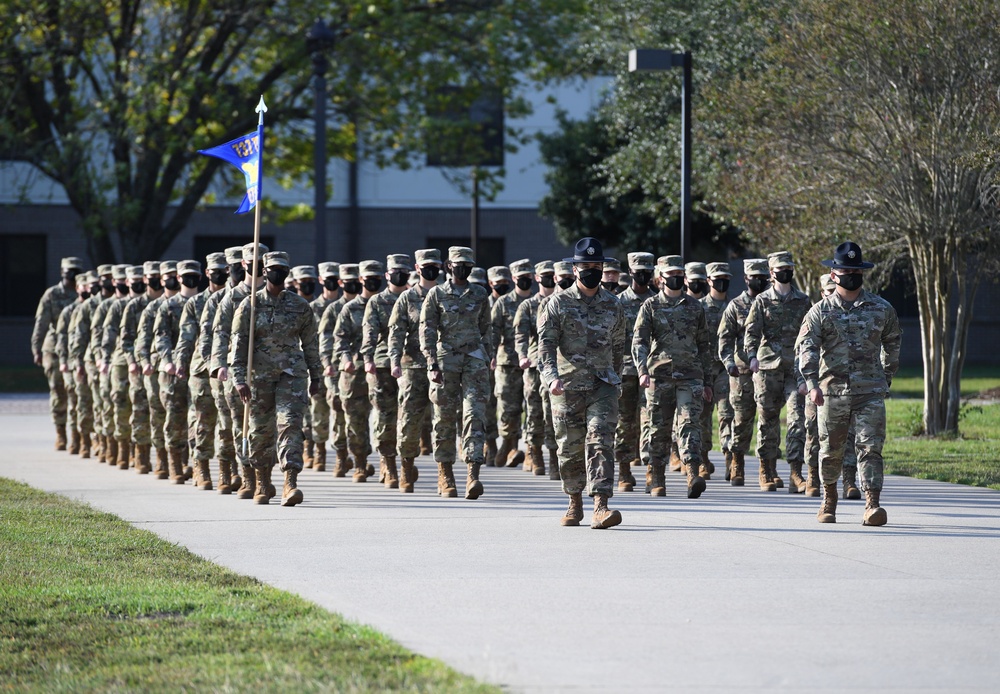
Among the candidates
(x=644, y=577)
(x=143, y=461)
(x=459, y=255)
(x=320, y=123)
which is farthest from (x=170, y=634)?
(x=320, y=123)

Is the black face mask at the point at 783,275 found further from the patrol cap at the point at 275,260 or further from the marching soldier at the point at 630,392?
the patrol cap at the point at 275,260

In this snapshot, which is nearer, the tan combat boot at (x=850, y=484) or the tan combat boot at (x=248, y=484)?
the tan combat boot at (x=850, y=484)

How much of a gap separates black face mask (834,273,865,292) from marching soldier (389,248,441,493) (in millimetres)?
3828

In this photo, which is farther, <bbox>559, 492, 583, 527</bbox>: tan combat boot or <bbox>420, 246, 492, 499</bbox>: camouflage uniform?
<bbox>420, 246, 492, 499</bbox>: camouflage uniform

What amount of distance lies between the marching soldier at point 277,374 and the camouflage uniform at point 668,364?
2898 mm

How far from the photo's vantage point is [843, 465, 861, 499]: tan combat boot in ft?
45.2

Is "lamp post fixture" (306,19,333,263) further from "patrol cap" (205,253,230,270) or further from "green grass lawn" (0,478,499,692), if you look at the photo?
"green grass lawn" (0,478,499,692)

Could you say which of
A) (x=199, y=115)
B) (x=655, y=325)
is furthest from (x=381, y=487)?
(x=199, y=115)

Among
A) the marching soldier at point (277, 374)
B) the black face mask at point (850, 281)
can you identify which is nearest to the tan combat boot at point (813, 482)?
the black face mask at point (850, 281)

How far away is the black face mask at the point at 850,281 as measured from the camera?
39.4ft

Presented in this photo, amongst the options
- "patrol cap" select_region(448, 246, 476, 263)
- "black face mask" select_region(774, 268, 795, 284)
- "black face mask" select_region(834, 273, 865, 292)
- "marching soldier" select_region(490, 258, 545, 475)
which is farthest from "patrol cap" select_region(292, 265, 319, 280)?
"black face mask" select_region(834, 273, 865, 292)

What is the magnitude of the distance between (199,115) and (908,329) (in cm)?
2119

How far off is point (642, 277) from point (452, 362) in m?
2.36

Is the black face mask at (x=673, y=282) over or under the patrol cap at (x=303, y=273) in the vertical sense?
under
